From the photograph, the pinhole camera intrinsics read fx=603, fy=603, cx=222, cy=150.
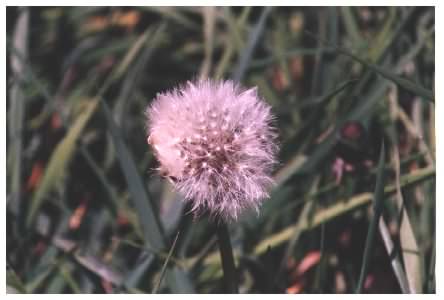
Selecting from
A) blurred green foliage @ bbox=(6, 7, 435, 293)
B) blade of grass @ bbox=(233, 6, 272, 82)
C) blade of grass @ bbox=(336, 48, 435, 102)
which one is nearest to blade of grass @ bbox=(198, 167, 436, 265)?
blurred green foliage @ bbox=(6, 7, 435, 293)

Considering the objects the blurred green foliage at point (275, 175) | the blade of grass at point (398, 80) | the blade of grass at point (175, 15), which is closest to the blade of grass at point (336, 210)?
the blurred green foliage at point (275, 175)

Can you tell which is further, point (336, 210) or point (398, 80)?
point (336, 210)

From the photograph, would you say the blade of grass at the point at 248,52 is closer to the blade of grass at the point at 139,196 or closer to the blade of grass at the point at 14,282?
the blade of grass at the point at 139,196

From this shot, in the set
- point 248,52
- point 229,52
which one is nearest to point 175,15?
point 229,52

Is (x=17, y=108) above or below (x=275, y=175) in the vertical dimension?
above

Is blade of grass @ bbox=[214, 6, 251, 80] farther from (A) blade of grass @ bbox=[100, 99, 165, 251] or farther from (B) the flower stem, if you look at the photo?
(B) the flower stem

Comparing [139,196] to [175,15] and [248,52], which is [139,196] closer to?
[248,52]

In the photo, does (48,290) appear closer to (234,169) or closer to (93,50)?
(234,169)

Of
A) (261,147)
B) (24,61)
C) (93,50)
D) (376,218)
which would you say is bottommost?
(376,218)
